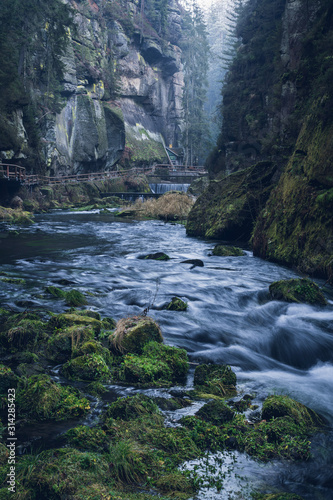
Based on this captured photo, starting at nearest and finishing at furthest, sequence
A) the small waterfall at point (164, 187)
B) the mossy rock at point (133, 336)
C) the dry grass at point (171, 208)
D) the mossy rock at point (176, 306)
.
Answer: the mossy rock at point (133, 336), the mossy rock at point (176, 306), the dry grass at point (171, 208), the small waterfall at point (164, 187)

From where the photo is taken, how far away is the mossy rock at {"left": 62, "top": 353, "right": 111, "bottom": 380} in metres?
4.12

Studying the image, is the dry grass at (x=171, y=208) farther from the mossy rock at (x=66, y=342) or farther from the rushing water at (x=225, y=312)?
the mossy rock at (x=66, y=342)

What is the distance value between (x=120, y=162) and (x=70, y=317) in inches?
1931

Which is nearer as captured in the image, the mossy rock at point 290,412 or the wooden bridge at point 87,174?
the mossy rock at point 290,412

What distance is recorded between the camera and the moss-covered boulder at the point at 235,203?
46.2 ft

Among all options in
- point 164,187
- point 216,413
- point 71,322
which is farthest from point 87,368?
point 164,187

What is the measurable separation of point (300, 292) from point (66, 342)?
4.57m

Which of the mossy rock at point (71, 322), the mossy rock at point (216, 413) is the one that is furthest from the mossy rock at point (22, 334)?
the mossy rock at point (216, 413)

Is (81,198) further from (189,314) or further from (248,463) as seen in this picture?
(248,463)

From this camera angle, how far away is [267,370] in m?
4.94

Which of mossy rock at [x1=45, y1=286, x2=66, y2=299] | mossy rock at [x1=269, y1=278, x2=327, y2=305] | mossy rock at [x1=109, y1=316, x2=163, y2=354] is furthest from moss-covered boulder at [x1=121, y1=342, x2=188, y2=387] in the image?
mossy rock at [x1=269, y1=278, x2=327, y2=305]

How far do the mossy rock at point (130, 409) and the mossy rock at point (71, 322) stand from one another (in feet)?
6.35

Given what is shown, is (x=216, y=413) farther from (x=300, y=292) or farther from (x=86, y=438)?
(x=300, y=292)

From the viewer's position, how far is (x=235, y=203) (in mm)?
14461
